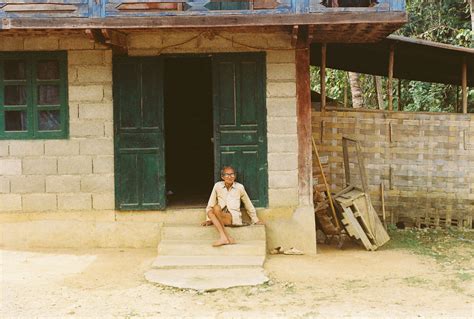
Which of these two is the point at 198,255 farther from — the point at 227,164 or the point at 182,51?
the point at 182,51

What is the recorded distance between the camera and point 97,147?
859cm

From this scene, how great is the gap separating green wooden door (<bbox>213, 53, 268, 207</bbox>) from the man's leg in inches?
21.1

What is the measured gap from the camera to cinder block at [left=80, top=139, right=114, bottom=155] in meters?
8.59

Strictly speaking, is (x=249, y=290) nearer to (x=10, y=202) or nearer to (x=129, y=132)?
(x=129, y=132)

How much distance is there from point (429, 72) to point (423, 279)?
5.61 metres

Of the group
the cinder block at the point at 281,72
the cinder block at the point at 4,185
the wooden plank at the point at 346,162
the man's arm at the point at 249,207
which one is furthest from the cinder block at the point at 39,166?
the wooden plank at the point at 346,162

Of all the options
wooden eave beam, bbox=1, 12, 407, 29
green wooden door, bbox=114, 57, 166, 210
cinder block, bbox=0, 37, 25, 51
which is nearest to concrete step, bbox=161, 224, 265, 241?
green wooden door, bbox=114, 57, 166, 210

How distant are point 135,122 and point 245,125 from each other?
163 cm

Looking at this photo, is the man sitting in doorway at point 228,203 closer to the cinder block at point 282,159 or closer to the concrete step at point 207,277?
the cinder block at point 282,159

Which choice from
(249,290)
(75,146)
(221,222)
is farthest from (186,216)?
(249,290)

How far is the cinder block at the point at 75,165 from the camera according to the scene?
859 centimetres

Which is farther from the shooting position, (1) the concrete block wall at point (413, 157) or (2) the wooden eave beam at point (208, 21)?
(1) the concrete block wall at point (413, 157)

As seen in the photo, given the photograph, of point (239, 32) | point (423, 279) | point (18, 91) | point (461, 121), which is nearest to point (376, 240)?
point (423, 279)

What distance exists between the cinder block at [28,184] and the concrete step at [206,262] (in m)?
2.24
